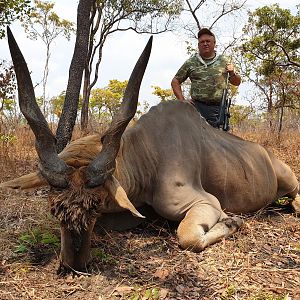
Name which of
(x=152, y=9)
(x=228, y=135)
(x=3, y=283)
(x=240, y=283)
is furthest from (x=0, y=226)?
(x=152, y=9)

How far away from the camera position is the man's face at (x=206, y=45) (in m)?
5.22

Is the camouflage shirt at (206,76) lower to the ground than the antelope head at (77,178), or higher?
higher

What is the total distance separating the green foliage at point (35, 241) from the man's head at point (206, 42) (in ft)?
9.88

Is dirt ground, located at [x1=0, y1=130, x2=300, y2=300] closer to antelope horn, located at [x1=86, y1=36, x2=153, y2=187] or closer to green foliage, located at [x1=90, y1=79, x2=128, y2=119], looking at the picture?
antelope horn, located at [x1=86, y1=36, x2=153, y2=187]

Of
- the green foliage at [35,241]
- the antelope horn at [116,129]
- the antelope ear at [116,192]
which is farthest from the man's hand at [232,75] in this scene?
the green foliage at [35,241]

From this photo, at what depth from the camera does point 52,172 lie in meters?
2.83

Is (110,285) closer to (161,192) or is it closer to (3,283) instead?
(3,283)

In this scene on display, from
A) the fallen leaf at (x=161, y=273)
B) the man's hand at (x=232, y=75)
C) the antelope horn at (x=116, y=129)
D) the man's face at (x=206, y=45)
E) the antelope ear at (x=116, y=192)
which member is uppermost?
the man's face at (x=206, y=45)

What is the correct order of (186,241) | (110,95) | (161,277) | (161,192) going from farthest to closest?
(110,95) → (161,192) → (186,241) → (161,277)

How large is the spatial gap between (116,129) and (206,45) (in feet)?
8.65

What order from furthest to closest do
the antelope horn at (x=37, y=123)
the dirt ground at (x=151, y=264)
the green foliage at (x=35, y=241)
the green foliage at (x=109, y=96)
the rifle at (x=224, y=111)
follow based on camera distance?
Result: the green foliage at (x=109, y=96)
the rifle at (x=224, y=111)
the green foliage at (x=35, y=241)
the antelope horn at (x=37, y=123)
the dirt ground at (x=151, y=264)

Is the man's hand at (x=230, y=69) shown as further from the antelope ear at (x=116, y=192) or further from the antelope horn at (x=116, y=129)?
the antelope ear at (x=116, y=192)

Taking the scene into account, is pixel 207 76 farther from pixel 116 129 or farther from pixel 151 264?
pixel 151 264

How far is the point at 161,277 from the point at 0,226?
5.66ft
